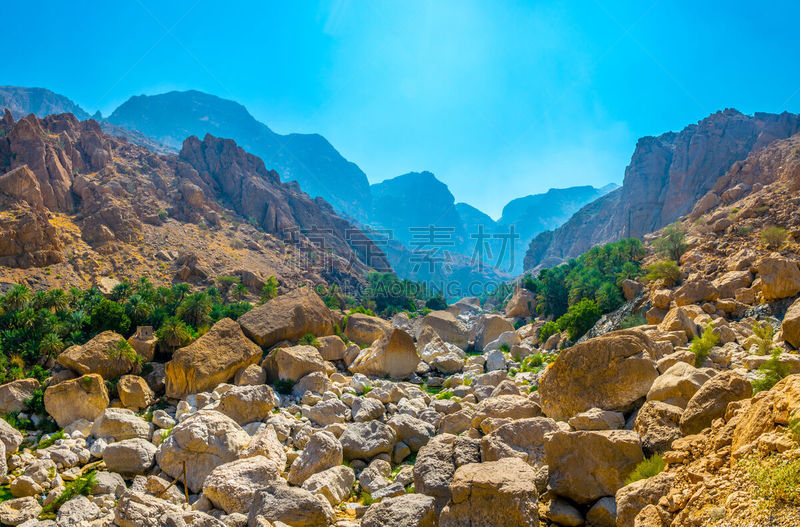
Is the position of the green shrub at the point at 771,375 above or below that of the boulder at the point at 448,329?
below

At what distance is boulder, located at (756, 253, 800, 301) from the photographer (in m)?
16.2

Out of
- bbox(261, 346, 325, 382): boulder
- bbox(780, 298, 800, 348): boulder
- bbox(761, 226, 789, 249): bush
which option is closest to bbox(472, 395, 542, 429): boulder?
bbox(780, 298, 800, 348): boulder

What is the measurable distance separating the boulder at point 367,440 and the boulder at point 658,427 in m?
6.80

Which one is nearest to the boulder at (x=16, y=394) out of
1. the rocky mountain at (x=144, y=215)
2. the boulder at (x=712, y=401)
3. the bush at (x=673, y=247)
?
the boulder at (x=712, y=401)

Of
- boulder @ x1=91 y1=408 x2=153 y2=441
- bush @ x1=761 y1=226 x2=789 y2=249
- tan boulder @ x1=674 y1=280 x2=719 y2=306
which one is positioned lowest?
boulder @ x1=91 y1=408 x2=153 y2=441

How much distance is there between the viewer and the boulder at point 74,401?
16.5 metres

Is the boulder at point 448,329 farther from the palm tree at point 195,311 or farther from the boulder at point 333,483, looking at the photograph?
the boulder at point 333,483

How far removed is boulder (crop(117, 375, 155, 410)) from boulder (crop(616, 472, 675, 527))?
19009 mm

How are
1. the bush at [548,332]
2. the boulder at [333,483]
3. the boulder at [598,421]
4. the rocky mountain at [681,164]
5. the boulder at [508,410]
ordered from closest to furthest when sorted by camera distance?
the boulder at [598,421] < the boulder at [333,483] < the boulder at [508,410] < the bush at [548,332] < the rocky mountain at [681,164]

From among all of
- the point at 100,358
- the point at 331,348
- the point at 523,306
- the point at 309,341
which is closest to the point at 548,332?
the point at 331,348

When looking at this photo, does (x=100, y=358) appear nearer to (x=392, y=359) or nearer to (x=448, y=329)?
(x=392, y=359)

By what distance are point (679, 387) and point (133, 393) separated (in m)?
19.9

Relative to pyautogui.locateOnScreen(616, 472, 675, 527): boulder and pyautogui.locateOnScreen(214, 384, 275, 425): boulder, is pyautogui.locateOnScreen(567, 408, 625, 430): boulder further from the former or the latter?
pyautogui.locateOnScreen(214, 384, 275, 425): boulder

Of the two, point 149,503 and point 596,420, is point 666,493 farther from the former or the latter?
point 149,503
